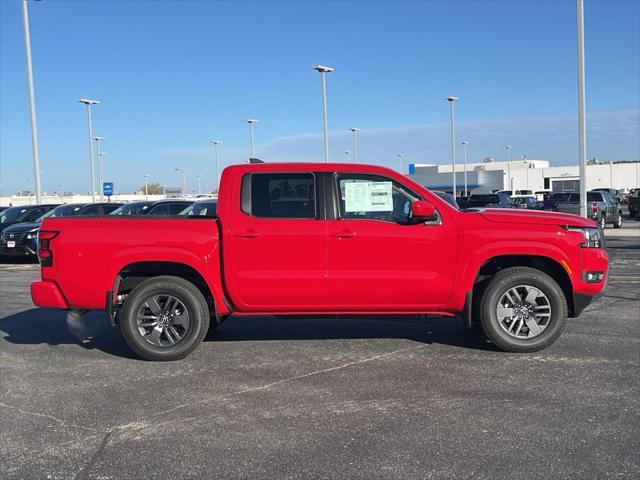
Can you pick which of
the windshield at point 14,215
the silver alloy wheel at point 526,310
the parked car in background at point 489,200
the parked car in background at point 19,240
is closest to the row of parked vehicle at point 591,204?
the parked car in background at point 489,200

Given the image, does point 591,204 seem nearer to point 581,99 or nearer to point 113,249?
point 581,99

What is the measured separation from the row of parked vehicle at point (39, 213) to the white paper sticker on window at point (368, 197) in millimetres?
8816

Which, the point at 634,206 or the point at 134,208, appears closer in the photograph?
the point at 134,208

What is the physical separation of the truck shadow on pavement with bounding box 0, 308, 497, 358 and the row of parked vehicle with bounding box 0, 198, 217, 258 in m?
6.63

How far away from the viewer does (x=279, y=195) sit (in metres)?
6.58

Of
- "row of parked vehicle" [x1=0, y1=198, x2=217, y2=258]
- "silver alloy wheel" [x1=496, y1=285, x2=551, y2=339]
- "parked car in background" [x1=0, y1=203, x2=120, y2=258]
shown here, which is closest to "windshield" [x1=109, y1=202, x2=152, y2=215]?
"row of parked vehicle" [x1=0, y1=198, x2=217, y2=258]

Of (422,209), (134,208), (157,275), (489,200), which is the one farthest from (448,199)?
(489,200)

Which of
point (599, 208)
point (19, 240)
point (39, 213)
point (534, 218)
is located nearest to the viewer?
point (534, 218)

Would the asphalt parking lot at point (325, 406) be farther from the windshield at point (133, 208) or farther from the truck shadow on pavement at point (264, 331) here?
the windshield at point (133, 208)

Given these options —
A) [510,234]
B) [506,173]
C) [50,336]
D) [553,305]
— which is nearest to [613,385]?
[553,305]

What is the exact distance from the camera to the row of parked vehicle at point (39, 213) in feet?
56.1

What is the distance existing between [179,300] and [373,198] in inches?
88.3

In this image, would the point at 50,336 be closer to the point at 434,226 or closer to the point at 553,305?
the point at 434,226

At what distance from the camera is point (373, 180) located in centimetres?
657
